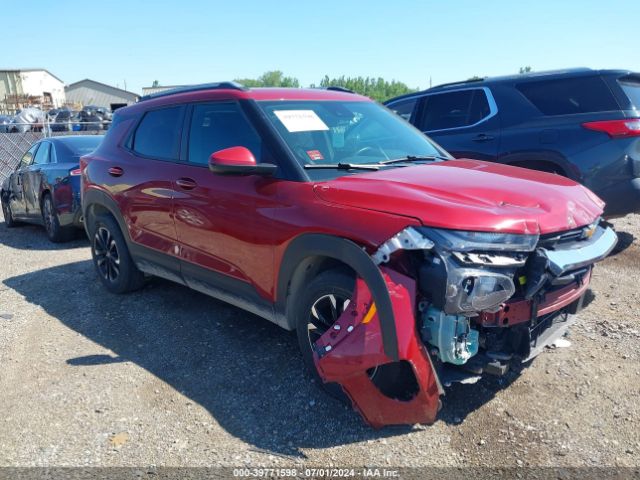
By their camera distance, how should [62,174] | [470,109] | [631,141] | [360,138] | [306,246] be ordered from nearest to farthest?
[306,246] < [360,138] < [631,141] < [470,109] < [62,174]

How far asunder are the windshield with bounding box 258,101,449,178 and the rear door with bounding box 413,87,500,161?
2.08 metres

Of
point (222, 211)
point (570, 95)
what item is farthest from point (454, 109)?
point (222, 211)

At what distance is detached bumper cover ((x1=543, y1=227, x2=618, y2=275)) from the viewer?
8.59 feet

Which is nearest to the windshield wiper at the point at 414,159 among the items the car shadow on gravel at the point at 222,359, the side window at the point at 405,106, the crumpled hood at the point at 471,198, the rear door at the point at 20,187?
the crumpled hood at the point at 471,198

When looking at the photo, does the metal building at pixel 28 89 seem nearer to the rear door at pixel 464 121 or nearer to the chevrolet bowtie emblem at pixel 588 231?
the rear door at pixel 464 121

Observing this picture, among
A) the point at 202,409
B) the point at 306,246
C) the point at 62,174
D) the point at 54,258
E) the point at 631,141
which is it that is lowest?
the point at 54,258

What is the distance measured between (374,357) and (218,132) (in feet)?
7.13

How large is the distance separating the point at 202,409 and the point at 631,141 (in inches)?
180

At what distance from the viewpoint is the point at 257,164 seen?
10.8 feet

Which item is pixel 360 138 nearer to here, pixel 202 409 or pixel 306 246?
pixel 306 246

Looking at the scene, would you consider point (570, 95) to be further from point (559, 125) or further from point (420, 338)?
point (420, 338)

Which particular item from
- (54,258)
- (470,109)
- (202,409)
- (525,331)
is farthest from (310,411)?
(54,258)

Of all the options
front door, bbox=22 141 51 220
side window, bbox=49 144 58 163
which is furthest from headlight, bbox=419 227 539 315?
front door, bbox=22 141 51 220

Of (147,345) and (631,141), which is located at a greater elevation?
(631,141)
